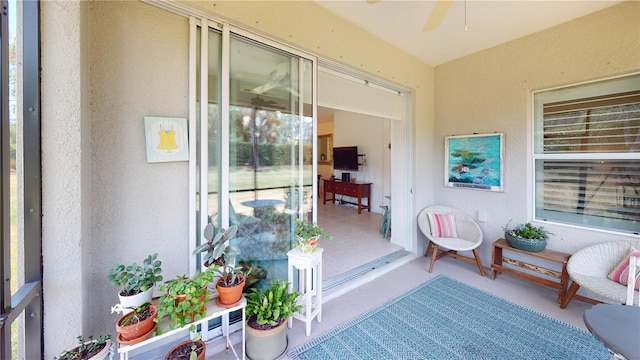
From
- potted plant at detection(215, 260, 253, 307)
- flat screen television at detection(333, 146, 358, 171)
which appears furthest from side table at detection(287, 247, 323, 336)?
flat screen television at detection(333, 146, 358, 171)

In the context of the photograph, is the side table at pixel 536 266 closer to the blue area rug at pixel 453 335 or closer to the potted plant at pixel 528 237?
the potted plant at pixel 528 237

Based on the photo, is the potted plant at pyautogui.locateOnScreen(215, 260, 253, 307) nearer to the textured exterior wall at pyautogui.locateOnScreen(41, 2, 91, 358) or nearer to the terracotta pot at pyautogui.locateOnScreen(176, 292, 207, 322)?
the terracotta pot at pyautogui.locateOnScreen(176, 292, 207, 322)

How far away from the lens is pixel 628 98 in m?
2.12

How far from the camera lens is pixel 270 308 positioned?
1613 millimetres

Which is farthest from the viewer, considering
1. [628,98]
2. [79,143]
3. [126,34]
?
[628,98]

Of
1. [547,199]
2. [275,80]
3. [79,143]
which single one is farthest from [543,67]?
[79,143]

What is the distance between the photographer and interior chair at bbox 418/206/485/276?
2760 mm

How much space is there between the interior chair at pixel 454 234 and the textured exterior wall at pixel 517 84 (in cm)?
16

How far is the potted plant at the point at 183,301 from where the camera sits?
1159 millimetres

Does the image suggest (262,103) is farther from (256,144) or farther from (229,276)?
(229,276)

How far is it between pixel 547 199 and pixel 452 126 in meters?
1.35

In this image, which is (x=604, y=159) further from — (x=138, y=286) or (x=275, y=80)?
(x=138, y=286)

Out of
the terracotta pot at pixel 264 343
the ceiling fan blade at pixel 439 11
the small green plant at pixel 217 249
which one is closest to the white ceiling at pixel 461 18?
the ceiling fan blade at pixel 439 11

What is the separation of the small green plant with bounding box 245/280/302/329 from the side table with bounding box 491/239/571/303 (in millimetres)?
2384
